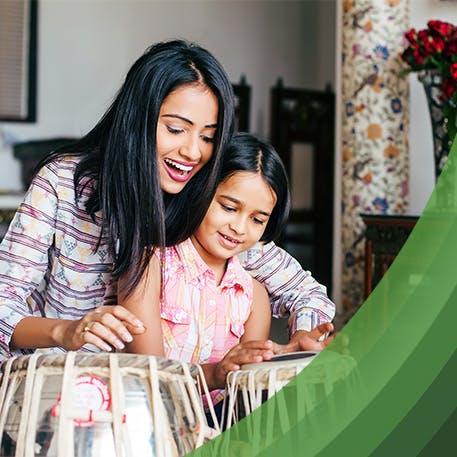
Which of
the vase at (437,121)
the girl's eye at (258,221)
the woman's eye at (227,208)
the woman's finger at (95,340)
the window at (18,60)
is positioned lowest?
the woman's finger at (95,340)

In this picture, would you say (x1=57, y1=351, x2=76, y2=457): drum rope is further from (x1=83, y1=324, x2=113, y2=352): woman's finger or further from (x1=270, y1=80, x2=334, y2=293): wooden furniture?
(x1=270, y1=80, x2=334, y2=293): wooden furniture

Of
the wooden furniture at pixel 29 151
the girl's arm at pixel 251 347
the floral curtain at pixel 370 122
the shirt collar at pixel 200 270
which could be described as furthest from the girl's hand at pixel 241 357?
the wooden furniture at pixel 29 151

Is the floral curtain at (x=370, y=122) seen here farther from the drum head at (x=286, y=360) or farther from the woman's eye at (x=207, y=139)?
the drum head at (x=286, y=360)

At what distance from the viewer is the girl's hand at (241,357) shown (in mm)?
1478

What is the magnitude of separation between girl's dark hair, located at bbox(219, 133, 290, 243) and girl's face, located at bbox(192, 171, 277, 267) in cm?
2

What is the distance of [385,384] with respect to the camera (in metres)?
1.12

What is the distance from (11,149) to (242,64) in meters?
2.02

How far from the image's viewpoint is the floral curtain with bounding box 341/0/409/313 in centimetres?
397

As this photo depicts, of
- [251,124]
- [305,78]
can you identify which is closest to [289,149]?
[251,124]

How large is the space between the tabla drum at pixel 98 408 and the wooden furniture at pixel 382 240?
85.7 inches

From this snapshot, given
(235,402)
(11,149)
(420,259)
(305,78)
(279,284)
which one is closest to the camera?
(420,259)

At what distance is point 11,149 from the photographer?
6.03 m

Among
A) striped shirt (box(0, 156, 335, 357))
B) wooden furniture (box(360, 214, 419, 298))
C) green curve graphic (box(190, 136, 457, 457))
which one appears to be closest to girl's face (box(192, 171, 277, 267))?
striped shirt (box(0, 156, 335, 357))

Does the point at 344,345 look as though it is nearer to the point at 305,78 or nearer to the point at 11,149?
the point at 11,149
